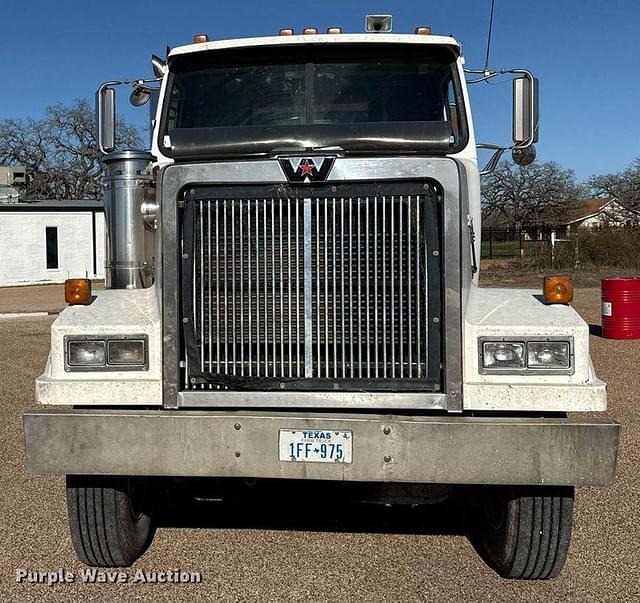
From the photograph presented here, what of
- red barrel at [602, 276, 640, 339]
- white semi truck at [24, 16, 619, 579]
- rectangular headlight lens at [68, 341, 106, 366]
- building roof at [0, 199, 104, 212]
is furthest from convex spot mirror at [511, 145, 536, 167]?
building roof at [0, 199, 104, 212]

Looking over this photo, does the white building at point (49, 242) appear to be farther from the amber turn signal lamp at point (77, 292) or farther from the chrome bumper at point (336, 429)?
the chrome bumper at point (336, 429)

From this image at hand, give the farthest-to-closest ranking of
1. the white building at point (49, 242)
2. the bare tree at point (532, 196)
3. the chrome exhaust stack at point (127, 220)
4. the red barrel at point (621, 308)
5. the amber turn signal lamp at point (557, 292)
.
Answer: the bare tree at point (532, 196) → the white building at point (49, 242) → the red barrel at point (621, 308) → the chrome exhaust stack at point (127, 220) → the amber turn signal lamp at point (557, 292)

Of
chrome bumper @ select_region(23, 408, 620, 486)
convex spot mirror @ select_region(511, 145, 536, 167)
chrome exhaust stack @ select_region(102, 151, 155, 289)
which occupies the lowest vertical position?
chrome bumper @ select_region(23, 408, 620, 486)

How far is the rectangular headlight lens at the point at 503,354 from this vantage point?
13.2 feet

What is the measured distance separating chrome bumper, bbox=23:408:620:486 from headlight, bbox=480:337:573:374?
0.24 metres

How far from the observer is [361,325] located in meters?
4.10

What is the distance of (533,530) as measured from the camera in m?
4.38

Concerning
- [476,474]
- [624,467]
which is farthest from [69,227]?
[476,474]

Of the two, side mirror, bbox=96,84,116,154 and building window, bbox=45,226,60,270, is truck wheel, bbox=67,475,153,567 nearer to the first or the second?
side mirror, bbox=96,84,116,154

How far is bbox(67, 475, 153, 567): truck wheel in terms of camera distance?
177 inches

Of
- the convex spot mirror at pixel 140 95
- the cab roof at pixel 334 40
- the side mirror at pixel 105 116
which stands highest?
the cab roof at pixel 334 40

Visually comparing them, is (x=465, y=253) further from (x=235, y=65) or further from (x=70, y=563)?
(x=70, y=563)

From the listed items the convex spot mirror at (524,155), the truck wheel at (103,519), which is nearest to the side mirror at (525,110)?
the convex spot mirror at (524,155)

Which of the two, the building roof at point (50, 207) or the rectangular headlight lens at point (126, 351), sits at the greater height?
the building roof at point (50, 207)
